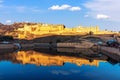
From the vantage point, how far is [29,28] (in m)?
129

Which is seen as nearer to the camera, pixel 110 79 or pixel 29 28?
pixel 110 79

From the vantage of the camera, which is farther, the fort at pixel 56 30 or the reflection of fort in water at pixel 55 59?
the fort at pixel 56 30

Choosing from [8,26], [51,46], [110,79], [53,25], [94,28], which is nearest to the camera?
[110,79]

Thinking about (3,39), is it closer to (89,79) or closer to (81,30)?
(81,30)

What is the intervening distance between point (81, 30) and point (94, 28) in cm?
526

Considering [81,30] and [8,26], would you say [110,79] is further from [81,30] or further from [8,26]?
[8,26]

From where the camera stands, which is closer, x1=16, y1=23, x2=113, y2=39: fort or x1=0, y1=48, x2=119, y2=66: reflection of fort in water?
x1=0, y1=48, x2=119, y2=66: reflection of fort in water

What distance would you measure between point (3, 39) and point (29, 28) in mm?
38184

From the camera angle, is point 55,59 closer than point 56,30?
Yes

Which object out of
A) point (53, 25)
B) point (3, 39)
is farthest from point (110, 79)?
point (53, 25)

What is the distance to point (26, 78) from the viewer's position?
94.4 ft

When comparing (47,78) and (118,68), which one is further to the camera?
(118,68)

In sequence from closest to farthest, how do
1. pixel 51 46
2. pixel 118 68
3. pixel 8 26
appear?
pixel 118 68
pixel 51 46
pixel 8 26

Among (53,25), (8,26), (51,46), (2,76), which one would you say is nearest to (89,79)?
(2,76)
